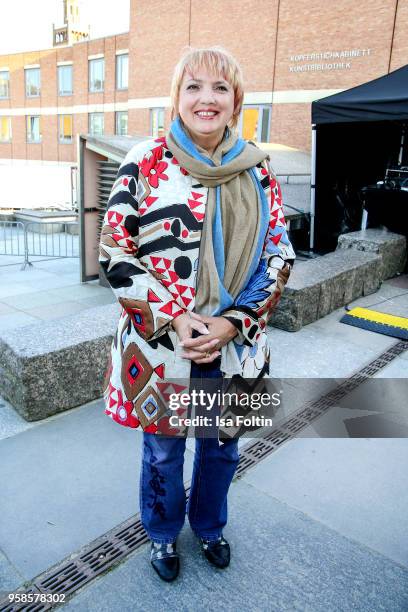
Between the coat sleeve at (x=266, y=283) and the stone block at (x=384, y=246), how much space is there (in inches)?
207

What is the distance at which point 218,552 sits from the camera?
89.4 inches

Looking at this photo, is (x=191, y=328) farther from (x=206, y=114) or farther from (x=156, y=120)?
(x=156, y=120)

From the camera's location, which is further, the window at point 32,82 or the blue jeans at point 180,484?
the window at point 32,82

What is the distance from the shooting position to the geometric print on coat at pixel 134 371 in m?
2.00

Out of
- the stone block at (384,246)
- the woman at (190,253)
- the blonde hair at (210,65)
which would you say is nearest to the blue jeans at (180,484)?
the woman at (190,253)

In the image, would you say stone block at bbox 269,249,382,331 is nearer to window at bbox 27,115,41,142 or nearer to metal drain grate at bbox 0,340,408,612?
metal drain grate at bbox 0,340,408,612

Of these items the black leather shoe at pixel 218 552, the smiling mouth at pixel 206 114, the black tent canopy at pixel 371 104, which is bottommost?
the black leather shoe at pixel 218 552

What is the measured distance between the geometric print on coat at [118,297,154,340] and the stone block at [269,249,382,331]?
11.3 ft

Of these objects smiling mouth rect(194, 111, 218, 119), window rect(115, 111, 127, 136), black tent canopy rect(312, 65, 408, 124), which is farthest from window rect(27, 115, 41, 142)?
smiling mouth rect(194, 111, 218, 119)

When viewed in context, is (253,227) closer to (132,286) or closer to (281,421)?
(132,286)

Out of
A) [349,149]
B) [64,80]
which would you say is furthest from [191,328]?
[64,80]

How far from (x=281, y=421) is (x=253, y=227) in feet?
6.51

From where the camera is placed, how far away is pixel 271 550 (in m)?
2.37

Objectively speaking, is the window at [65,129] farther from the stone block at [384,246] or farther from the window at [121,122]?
the stone block at [384,246]
